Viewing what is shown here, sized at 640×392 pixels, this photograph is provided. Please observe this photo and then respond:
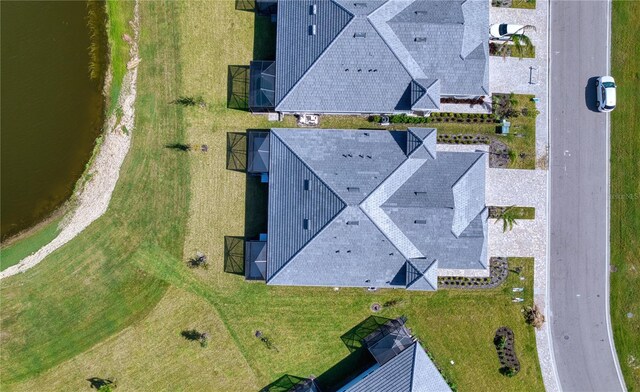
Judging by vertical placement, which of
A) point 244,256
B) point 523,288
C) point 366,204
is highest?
point 366,204

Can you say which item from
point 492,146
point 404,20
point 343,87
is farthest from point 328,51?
point 492,146

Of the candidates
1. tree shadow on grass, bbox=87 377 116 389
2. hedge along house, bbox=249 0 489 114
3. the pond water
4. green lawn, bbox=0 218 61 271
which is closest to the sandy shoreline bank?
green lawn, bbox=0 218 61 271

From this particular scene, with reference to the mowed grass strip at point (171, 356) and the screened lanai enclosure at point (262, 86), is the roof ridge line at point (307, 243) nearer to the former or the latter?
the mowed grass strip at point (171, 356)

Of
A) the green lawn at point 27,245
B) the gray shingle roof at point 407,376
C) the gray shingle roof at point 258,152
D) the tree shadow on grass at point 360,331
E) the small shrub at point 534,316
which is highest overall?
the gray shingle roof at point 258,152

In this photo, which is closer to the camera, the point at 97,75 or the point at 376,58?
the point at 376,58

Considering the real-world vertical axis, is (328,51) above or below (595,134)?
above

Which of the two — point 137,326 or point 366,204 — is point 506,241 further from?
point 137,326

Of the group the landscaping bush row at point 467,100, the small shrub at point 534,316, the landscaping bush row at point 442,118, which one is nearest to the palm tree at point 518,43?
the landscaping bush row at point 467,100
